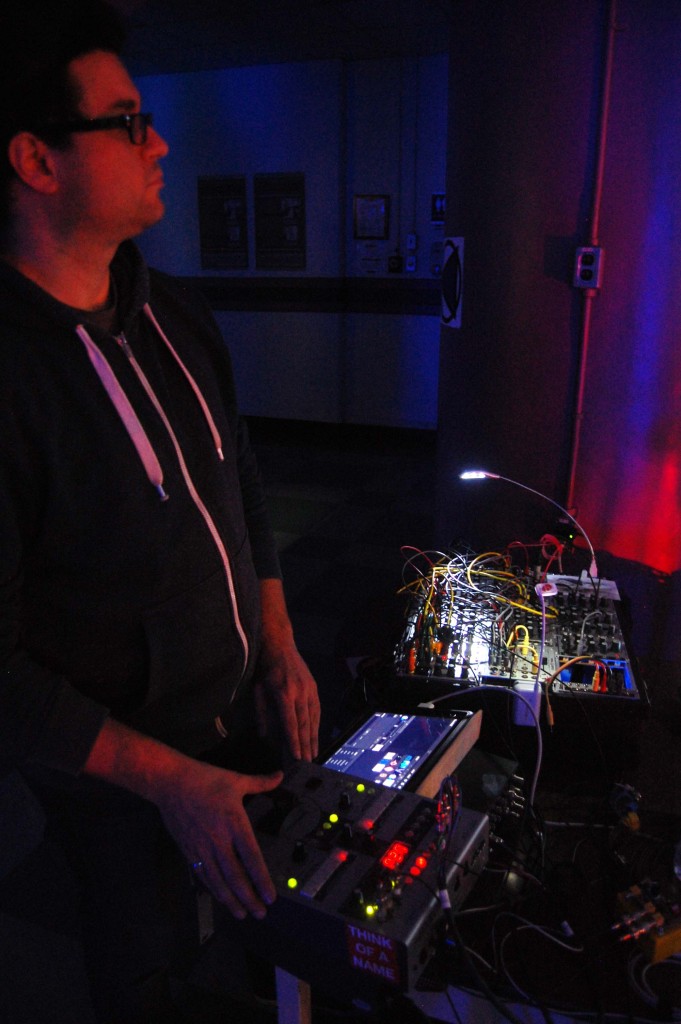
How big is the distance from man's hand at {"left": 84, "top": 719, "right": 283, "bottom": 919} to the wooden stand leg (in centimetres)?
16

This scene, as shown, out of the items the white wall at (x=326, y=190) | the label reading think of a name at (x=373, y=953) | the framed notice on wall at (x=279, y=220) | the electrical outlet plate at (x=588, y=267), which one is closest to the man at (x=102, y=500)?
the label reading think of a name at (x=373, y=953)

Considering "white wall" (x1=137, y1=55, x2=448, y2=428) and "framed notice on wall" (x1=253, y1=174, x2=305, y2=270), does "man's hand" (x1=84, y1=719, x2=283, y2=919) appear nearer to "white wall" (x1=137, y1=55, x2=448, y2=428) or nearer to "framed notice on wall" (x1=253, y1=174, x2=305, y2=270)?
"white wall" (x1=137, y1=55, x2=448, y2=428)

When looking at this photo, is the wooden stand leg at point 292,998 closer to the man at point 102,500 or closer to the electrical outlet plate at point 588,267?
the man at point 102,500

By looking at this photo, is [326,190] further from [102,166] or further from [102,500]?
[102,500]

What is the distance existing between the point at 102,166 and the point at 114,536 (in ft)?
1.54

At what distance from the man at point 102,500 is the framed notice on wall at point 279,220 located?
523 cm

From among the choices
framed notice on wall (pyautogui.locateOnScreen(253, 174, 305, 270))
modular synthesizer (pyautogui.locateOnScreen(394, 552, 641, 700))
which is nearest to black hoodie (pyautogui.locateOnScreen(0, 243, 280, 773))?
modular synthesizer (pyautogui.locateOnScreen(394, 552, 641, 700))

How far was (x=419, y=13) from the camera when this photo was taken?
4289mm

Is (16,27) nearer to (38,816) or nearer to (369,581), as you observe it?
(38,816)

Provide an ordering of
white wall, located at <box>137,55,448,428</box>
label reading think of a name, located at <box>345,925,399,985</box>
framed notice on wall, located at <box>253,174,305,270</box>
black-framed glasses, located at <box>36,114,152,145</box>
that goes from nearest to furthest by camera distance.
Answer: label reading think of a name, located at <box>345,925,399,985</box> → black-framed glasses, located at <box>36,114,152,145</box> → white wall, located at <box>137,55,448,428</box> → framed notice on wall, located at <box>253,174,305,270</box>

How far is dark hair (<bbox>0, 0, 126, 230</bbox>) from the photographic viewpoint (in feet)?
2.73

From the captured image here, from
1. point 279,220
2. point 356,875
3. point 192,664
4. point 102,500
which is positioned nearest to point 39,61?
point 102,500

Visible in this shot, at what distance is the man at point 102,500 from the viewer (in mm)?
832

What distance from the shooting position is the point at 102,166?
900 millimetres
